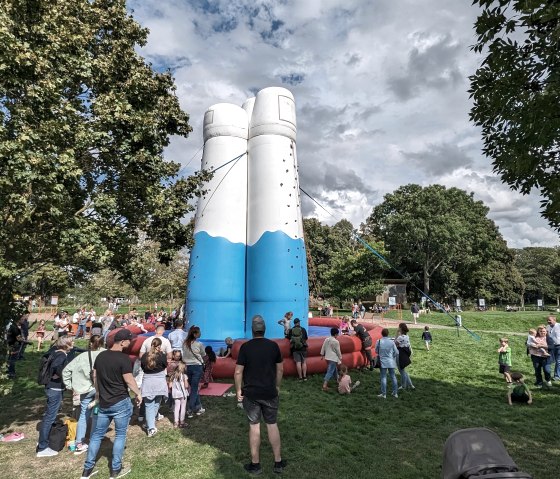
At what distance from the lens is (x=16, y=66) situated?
5.60 metres

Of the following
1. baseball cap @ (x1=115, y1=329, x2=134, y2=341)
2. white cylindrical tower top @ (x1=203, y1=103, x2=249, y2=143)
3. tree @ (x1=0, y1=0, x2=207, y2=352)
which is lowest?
baseball cap @ (x1=115, y1=329, x2=134, y2=341)

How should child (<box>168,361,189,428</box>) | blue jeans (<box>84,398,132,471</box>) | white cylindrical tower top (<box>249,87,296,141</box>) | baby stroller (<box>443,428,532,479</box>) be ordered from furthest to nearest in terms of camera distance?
white cylindrical tower top (<box>249,87,296,141</box>), child (<box>168,361,189,428</box>), blue jeans (<box>84,398,132,471</box>), baby stroller (<box>443,428,532,479</box>)

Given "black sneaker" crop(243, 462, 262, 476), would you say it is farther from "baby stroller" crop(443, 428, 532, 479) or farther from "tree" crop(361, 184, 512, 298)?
"tree" crop(361, 184, 512, 298)

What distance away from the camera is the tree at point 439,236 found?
40.8m

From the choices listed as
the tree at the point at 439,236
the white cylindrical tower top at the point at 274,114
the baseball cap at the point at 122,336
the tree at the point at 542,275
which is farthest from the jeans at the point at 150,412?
the tree at the point at 542,275

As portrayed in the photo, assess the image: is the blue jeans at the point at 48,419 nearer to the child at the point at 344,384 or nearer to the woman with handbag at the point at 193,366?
the woman with handbag at the point at 193,366

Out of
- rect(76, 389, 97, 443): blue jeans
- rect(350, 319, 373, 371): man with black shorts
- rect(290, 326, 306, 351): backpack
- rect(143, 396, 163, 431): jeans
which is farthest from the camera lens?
rect(350, 319, 373, 371): man with black shorts

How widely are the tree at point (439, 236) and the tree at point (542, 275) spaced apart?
16.3 m

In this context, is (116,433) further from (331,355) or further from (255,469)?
(331,355)

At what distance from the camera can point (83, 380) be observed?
5852mm

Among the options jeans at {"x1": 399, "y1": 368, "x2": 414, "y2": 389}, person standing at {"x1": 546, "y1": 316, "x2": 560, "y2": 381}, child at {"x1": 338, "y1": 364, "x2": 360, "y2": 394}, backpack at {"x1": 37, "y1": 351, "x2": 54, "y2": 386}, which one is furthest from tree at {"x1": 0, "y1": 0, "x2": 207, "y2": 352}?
person standing at {"x1": 546, "y1": 316, "x2": 560, "y2": 381}

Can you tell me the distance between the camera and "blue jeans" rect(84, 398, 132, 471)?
4875 millimetres

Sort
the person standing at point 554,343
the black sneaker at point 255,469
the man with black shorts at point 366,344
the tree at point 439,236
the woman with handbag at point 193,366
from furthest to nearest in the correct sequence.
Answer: the tree at point 439,236 → the man with black shorts at point 366,344 → the person standing at point 554,343 → the woman with handbag at point 193,366 → the black sneaker at point 255,469

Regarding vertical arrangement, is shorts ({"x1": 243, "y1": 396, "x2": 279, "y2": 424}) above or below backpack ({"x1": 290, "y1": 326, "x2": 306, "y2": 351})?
below
